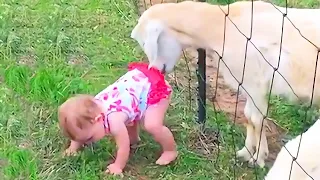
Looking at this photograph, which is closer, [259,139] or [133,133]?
[259,139]

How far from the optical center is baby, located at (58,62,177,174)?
145 inches

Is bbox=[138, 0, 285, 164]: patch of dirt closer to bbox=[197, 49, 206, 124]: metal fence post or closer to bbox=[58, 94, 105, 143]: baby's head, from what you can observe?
bbox=[197, 49, 206, 124]: metal fence post

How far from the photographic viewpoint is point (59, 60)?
5039mm

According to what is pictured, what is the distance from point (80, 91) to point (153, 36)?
36.9 inches

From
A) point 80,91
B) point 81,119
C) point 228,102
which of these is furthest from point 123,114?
point 228,102

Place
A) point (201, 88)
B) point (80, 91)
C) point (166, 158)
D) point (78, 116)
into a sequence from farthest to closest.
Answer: point (80, 91) → point (201, 88) → point (166, 158) → point (78, 116)

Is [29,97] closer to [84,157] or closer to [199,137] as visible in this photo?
[84,157]

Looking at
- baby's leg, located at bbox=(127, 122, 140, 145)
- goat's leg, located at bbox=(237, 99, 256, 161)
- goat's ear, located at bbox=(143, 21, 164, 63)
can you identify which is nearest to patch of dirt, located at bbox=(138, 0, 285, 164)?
goat's leg, located at bbox=(237, 99, 256, 161)

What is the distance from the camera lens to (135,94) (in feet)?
12.5

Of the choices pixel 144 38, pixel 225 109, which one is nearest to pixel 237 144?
pixel 225 109

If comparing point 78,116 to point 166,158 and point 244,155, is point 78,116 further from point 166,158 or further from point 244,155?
point 244,155

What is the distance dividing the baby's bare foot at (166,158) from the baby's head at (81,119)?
354 millimetres

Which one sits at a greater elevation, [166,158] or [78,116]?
[78,116]

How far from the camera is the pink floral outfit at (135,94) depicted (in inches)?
148
